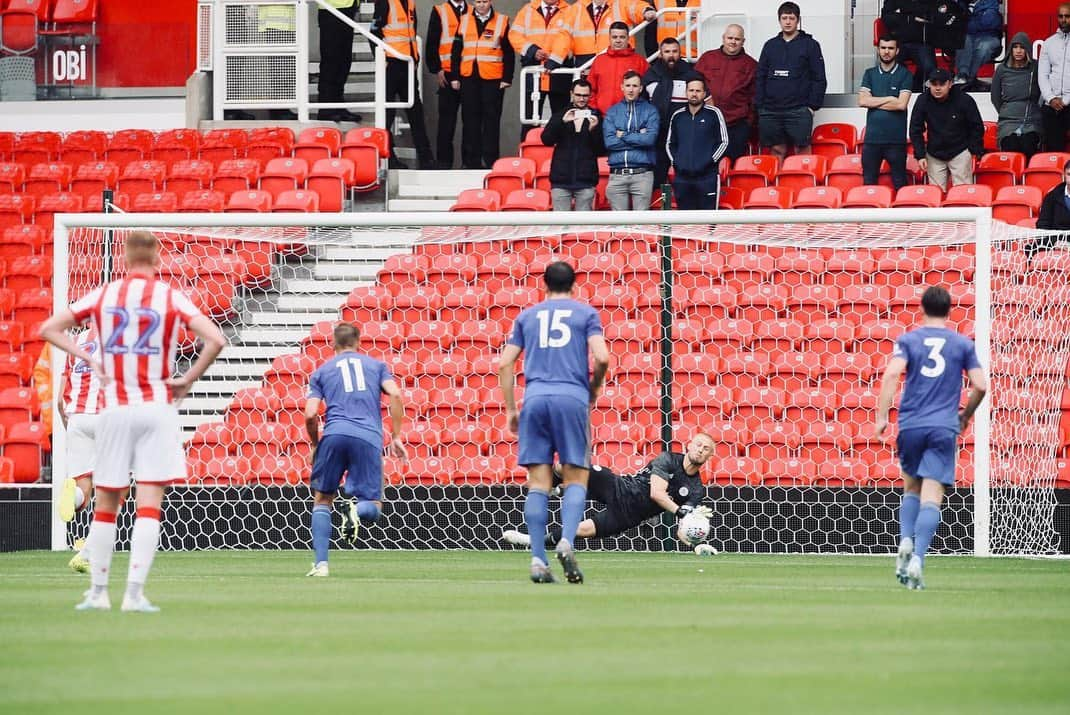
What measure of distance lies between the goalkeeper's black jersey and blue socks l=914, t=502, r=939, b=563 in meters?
3.21

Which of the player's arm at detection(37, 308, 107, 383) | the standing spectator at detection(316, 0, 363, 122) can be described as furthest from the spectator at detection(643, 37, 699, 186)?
the player's arm at detection(37, 308, 107, 383)

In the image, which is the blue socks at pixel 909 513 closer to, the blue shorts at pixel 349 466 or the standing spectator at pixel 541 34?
the blue shorts at pixel 349 466

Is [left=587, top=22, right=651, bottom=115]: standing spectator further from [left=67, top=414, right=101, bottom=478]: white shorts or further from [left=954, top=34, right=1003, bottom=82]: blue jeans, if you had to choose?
[left=67, top=414, right=101, bottom=478]: white shorts

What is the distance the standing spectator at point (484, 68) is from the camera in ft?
57.4

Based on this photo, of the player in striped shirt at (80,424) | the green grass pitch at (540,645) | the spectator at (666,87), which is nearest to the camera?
the green grass pitch at (540,645)

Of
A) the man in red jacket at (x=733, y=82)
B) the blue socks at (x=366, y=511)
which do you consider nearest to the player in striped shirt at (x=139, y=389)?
the blue socks at (x=366, y=511)

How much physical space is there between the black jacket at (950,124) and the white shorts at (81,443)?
8051mm

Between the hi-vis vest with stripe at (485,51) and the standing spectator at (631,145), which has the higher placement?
the hi-vis vest with stripe at (485,51)

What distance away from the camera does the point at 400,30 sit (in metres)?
18.6

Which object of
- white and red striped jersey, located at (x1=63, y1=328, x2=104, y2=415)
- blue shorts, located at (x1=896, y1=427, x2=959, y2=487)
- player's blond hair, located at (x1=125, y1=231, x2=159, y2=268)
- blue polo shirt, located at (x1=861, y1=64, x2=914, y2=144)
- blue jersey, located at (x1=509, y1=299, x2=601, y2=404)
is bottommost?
blue shorts, located at (x1=896, y1=427, x2=959, y2=487)

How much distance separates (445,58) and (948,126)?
5226 mm

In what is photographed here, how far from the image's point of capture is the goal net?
42.1 ft

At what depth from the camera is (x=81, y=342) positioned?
1109cm

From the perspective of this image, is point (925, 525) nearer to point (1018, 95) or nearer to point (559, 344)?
point (559, 344)
